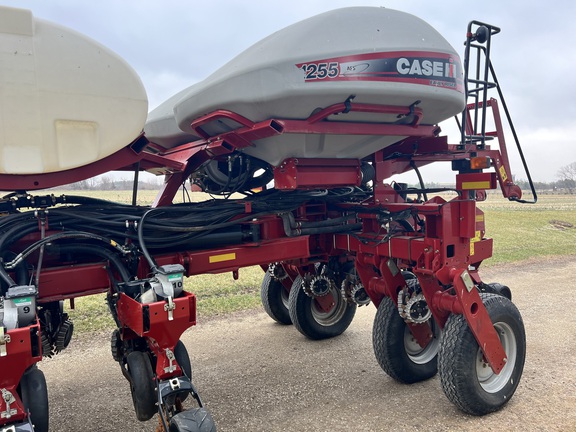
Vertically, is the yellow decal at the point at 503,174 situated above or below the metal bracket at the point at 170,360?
Answer: above

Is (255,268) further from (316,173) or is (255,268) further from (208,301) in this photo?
(316,173)

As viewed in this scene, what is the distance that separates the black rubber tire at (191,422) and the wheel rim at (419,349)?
224 centimetres

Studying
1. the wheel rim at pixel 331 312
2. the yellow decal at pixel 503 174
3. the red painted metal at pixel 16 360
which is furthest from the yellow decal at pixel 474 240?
the red painted metal at pixel 16 360

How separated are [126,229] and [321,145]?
138 centimetres

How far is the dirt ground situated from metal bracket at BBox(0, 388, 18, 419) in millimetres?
1450

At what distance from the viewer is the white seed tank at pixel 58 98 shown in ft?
7.25

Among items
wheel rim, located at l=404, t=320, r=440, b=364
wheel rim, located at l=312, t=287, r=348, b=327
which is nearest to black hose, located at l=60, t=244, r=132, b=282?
wheel rim, located at l=404, t=320, r=440, b=364

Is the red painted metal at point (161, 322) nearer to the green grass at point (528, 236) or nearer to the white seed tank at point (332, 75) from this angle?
the white seed tank at point (332, 75)

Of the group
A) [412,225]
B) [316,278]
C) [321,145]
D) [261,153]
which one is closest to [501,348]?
[412,225]

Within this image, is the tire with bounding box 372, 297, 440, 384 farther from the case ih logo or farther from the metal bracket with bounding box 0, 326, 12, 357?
the metal bracket with bounding box 0, 326, 12, 357

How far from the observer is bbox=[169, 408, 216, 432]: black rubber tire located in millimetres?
2158

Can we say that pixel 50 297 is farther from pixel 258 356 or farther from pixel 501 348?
pixel 501 348

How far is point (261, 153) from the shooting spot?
10.9 ft

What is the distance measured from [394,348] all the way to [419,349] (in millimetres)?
383
